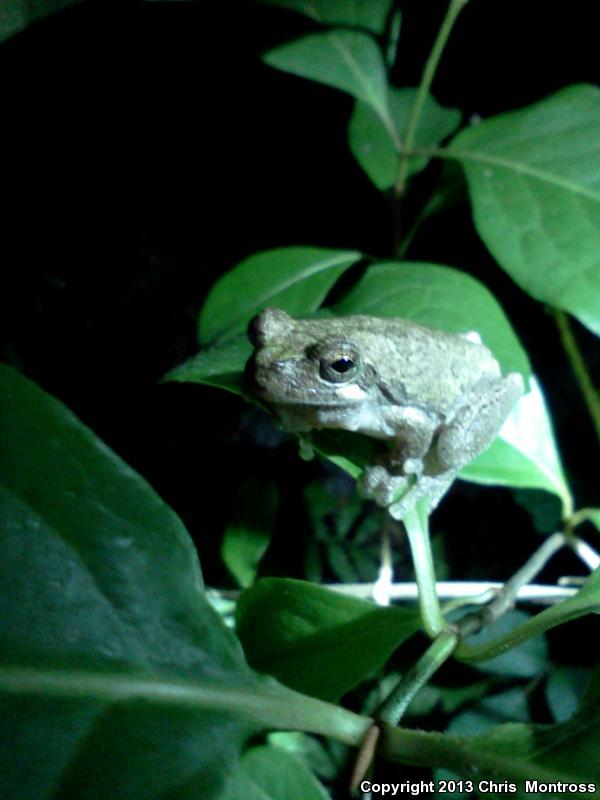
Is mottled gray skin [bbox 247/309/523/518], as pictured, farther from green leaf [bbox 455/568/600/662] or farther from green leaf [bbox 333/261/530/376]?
green leaf [bbox 455/568/600/662]

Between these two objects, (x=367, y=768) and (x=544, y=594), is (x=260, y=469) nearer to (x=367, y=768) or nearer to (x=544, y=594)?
(x=544, y=594)

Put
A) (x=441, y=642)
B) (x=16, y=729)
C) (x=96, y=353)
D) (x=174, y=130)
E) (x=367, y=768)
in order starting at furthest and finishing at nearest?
(x=96, y=353) < (x=174, y=130) < (x=441, y=642) < (x=367, y=768) < (x=16, y=729)

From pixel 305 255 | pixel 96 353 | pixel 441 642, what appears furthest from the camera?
pixel 96 353

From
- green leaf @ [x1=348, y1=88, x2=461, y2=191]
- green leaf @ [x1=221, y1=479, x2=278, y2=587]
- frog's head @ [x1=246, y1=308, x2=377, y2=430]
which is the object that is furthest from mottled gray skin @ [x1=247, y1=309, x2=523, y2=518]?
green leaf @ [x1=348, y1=88, x2=461, y2=191]

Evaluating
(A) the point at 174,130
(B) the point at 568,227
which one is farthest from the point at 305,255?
(A) the point at 174,130

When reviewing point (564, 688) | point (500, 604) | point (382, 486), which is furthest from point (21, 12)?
point (564, 688)

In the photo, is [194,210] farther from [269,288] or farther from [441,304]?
[441,304]

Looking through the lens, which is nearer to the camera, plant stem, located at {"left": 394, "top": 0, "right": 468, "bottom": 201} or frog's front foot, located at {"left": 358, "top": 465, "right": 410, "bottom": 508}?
frog's front foot, located at {"left": 358, "top": 465, "right": 410, "bottom": 508}

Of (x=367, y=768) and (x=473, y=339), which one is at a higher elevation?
(x=473, y=339)
